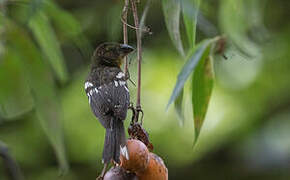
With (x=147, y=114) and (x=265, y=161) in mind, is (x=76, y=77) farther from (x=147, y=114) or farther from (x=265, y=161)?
(x=265, y=161)

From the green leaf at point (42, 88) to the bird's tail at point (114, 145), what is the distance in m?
0.41

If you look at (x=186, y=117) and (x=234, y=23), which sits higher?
(x=234, y=23)

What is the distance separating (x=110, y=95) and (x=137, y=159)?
0.60 m

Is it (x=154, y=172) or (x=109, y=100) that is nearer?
(x=154, y=172)

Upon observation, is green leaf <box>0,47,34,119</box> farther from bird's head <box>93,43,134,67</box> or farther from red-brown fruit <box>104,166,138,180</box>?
red-brown fruit <box>104,166,138,180</box>

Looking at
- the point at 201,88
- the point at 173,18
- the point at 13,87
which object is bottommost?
the point at 13,87

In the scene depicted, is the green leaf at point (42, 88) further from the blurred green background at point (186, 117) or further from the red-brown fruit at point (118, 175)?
the blurred green background at point (186, 117)

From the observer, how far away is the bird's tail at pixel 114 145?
4.78 ft

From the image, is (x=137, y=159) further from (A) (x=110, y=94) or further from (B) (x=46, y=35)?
(B) (x=46, y=35)

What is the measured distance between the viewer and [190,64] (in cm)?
170

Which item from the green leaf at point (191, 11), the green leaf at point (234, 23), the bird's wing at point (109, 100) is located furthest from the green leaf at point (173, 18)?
the green leaf at point (234, 23)

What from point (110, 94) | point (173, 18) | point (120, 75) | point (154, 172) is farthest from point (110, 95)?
point (154, 172)

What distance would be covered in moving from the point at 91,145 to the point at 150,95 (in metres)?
0.49

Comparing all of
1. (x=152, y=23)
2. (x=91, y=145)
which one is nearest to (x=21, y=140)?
(x=91, y=145)
